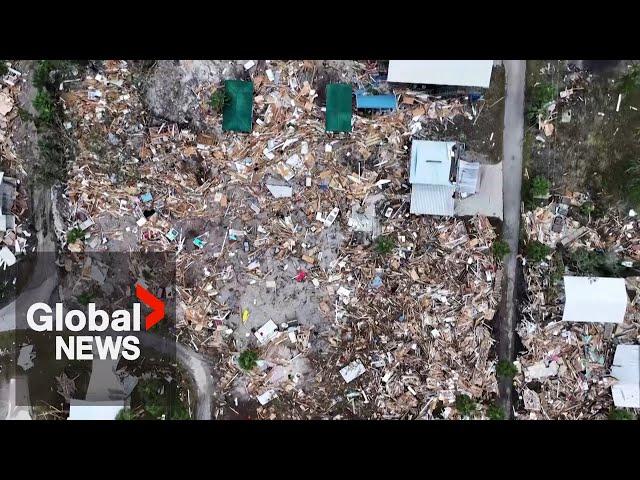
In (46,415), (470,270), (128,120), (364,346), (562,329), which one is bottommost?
(46,415)

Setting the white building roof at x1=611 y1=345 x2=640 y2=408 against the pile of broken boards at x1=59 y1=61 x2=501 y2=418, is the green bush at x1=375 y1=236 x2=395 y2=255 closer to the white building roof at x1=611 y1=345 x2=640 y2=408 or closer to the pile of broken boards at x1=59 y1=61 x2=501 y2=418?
the pile of broken boards at x1=59 y1=61 x2=501 y2=418

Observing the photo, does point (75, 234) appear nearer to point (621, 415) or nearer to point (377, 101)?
point (377, 101)

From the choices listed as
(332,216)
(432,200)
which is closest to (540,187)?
(432,200)

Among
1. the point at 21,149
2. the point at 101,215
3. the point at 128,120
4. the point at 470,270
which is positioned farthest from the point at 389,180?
the point at 21,149

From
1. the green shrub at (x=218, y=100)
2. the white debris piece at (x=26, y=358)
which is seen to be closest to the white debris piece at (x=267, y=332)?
the green shrub at (x=218, y=100)

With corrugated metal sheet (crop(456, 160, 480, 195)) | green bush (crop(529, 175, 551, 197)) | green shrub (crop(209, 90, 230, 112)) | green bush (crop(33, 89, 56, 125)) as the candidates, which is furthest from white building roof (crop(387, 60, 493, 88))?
green bush (crop(33, 89, 56, 125))

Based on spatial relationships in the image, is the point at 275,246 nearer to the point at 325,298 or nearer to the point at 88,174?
the point at 325,298

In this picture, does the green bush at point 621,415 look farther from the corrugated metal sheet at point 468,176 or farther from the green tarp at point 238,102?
the green tarp at point 238,102
